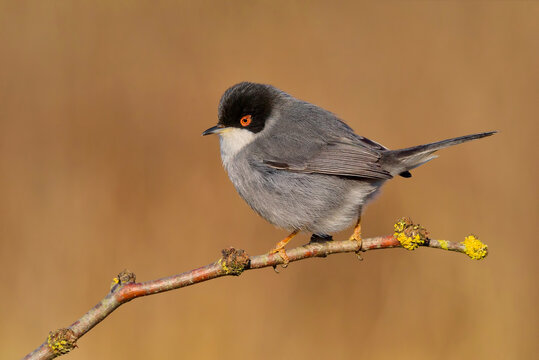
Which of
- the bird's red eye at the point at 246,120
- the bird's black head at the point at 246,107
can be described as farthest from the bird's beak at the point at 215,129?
the bird's red eye at the point at 246,120

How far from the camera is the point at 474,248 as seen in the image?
7.95 feet

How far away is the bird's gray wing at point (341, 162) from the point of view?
374 centimetres

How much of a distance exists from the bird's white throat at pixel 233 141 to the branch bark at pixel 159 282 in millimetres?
1232

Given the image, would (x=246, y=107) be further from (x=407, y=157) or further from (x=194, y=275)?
(x=194, y=275)

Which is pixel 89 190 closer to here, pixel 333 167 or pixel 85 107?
pixel 85 107

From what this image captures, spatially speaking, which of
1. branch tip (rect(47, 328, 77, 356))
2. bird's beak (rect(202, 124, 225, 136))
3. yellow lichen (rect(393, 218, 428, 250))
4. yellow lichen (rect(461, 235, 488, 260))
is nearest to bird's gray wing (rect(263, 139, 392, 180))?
bird's beak (rect(202, 124, 225, 136))

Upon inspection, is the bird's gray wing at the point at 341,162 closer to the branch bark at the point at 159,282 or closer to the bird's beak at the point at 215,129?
the bird's beak at the point at 215,129

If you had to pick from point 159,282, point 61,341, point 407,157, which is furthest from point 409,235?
point 61,341

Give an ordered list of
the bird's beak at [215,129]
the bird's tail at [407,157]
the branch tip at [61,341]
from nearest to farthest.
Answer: the branch tip at [61,341], the bird's tail at [407,157], the bird's beak at [215,129]

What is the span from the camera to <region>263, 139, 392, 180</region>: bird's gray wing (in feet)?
12.3

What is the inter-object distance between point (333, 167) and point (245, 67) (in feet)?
11.2

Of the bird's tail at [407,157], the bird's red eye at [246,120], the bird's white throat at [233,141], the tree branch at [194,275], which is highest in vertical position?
the bird's red eye at [246,120]

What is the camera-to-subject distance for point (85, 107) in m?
6.52

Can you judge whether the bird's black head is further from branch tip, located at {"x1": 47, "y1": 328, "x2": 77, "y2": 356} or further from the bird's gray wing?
branch tip, located at {"x1": 47, "y1": 328, "x2": 77, "y2": 356}
